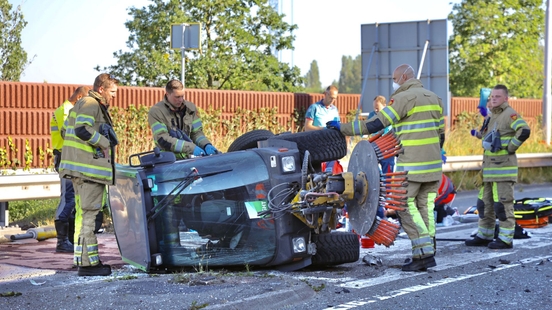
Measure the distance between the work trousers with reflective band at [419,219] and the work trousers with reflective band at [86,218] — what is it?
104 inches

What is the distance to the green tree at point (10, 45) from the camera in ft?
68.3

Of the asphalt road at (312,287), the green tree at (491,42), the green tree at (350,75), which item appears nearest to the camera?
the asphalt road at (312,287)

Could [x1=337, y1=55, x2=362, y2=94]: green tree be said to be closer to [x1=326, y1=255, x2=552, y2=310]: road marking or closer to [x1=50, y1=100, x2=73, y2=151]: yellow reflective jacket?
[x1=50, y1=100, x2=73, y2=151]: yellow reflective jacket

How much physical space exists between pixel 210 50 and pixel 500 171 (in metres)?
18.3

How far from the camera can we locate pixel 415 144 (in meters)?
7.60

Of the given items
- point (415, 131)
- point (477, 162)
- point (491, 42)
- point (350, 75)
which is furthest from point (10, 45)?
point (350, 75)

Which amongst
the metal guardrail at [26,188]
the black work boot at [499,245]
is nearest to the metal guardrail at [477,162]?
the black work boot at [499,245]

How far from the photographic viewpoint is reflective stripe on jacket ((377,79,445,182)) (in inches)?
299

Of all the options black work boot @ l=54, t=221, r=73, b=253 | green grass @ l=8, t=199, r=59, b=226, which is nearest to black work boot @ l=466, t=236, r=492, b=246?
black work boot @ l=54, t=221, r=73, b=253

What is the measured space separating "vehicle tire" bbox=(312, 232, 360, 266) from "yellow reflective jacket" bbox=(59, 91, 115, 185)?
1.84 m

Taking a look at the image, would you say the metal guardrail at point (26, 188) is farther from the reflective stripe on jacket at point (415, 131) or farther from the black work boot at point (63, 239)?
the reflective stripe on jacket at point (415, 131)

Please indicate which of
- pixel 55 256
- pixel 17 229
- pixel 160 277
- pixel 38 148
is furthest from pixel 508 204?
pixel 38 148

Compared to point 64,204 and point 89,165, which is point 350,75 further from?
point 89,165

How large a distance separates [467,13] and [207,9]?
15563mm
